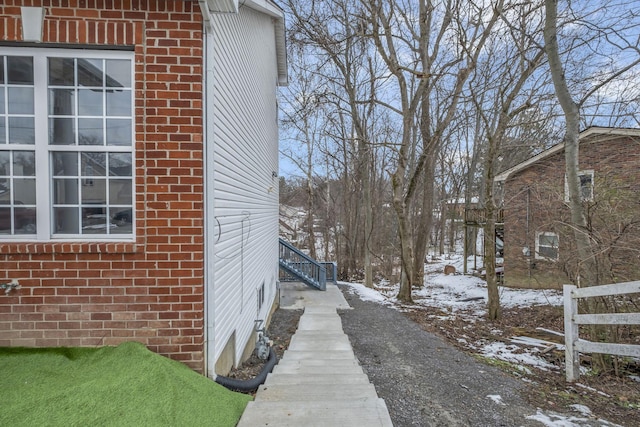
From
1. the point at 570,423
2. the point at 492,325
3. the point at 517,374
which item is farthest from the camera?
the point at 492,325

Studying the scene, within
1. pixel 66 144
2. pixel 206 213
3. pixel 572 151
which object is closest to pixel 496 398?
pixel 206 213

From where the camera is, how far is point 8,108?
9.43 feet

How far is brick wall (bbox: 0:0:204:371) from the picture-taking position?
2.86 meters

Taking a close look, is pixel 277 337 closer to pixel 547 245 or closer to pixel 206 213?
pixel 206 213

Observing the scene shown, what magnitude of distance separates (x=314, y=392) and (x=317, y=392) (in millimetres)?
29

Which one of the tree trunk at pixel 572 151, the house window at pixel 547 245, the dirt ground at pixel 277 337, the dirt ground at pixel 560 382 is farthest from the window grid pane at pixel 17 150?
the house window at pixel 547 245

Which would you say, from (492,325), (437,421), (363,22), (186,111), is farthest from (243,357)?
(363,22)

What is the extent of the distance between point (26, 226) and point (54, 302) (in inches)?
28.8

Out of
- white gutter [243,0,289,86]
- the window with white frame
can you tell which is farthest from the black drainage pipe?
white gutter [243,0,289,86]

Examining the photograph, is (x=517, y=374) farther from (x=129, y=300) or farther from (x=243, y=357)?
(x=129, y=300)

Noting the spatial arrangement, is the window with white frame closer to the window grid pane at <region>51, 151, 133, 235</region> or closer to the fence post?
the window grid pane at <region>51, 151, 133, 235</region>

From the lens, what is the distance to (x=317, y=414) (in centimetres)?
260

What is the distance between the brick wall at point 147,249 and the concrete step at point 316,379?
0.99 metres

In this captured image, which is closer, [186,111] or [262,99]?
A: [186,111]
